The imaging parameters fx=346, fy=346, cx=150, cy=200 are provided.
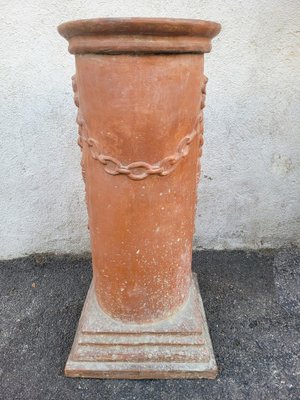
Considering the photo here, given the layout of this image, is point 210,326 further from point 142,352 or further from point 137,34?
point 137,34

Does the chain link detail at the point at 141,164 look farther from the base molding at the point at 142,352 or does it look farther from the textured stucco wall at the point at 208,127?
the textured stucco wall at the point at 208,127

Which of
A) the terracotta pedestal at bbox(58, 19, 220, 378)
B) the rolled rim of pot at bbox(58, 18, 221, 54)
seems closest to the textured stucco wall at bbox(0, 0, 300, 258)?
the terracotta pedestal at bbox(58, 19, 220, 378)

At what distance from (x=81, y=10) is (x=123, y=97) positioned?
103cm

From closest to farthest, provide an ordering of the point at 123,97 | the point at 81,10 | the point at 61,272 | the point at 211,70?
the point at 123,97 → the point at 81,10 → the point at 211,70 → the point at 61,272

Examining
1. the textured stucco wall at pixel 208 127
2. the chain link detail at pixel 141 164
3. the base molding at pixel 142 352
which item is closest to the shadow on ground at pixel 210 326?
the base molding at pixel 142 352

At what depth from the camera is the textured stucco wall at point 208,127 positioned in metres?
1.96

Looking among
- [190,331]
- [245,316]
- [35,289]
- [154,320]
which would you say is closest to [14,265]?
[35,289]

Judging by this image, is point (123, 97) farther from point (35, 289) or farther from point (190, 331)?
point (35, 289)

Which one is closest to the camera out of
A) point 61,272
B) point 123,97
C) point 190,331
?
point 123,97

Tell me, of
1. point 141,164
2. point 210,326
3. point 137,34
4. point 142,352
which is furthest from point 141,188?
point 210,326

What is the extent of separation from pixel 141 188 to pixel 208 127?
1.01 m

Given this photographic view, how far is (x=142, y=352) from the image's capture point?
5.18 feet

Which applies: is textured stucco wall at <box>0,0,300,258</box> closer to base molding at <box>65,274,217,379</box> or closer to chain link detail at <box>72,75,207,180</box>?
chain link detail at <box>72,75,207,180</box>

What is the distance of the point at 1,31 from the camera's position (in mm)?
1950
